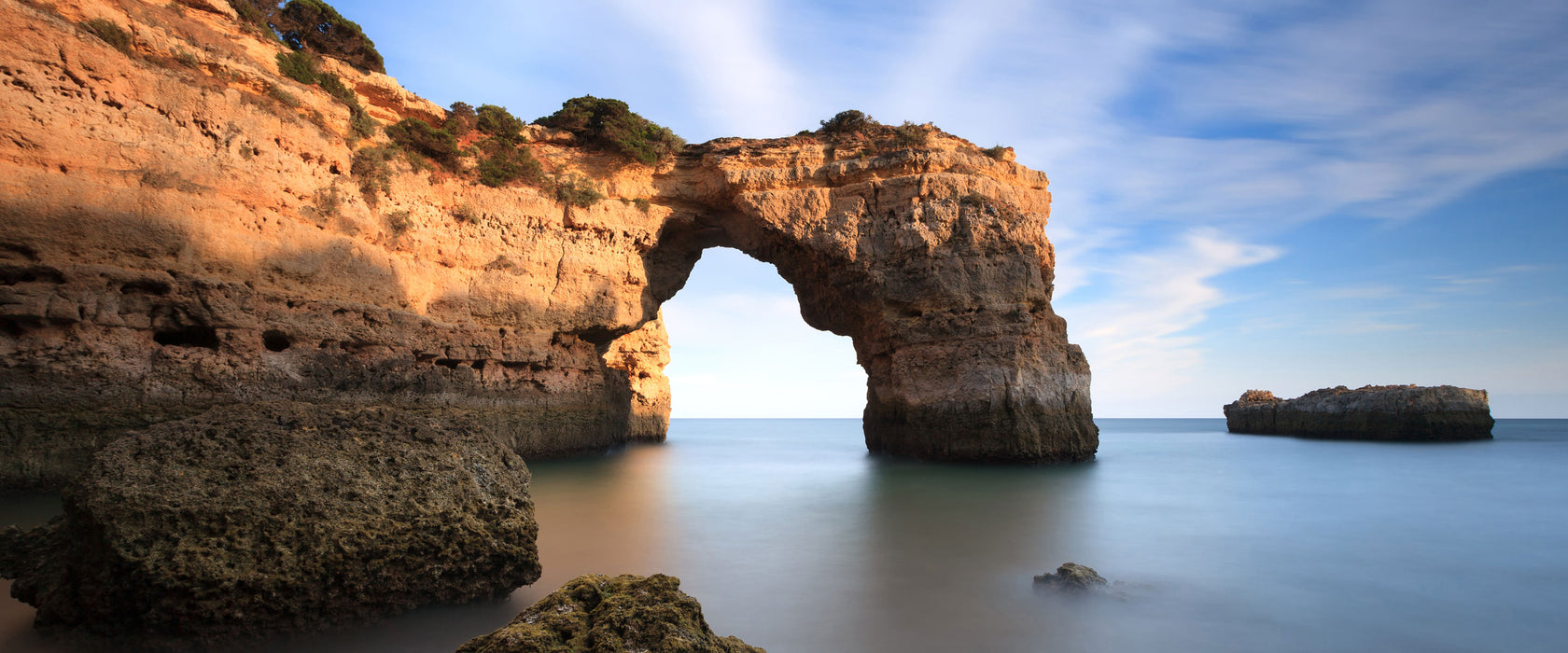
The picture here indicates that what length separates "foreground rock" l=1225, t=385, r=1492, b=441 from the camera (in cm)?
2378

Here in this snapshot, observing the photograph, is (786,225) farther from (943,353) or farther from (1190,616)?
(1190,616)

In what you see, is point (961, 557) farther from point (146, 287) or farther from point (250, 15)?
point (250, 15)

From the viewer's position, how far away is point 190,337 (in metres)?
9.51

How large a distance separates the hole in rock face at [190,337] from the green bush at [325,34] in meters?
6.62

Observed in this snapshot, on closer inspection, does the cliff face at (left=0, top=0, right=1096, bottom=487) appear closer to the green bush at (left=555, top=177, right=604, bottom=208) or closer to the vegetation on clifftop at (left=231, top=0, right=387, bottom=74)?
the green bush at (left=555, top=177, right=604, bottom=208)

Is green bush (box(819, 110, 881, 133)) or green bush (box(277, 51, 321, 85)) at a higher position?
green bush (box(819, 110, 881, 133))

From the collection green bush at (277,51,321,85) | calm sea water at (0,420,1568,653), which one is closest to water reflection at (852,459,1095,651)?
calm sea water at (0,420,1568,653)

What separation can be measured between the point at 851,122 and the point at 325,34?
39.4 feet

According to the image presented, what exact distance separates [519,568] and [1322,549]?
8.03 meters

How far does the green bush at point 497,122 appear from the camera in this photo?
15.1 metres

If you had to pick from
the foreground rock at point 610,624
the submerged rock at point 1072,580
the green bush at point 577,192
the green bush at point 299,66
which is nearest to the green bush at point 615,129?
the green bush at point 577,192

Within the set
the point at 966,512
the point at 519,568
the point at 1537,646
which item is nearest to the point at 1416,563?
the point at 1537,646

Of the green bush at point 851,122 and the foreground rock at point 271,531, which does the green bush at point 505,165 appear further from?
the foreground rock at point 271,531

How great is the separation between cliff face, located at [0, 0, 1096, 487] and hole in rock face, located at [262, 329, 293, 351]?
5 centimetres
